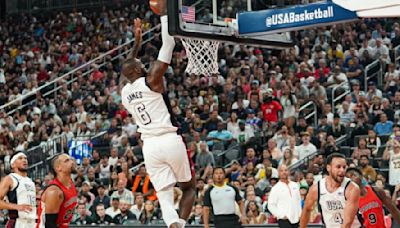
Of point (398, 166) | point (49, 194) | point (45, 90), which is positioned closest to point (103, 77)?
point (45, 90)

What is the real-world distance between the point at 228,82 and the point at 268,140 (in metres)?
2.81

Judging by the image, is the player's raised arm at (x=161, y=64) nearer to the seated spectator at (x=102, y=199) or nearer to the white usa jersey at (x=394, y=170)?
the white usa jersey at (x=394, y=170)

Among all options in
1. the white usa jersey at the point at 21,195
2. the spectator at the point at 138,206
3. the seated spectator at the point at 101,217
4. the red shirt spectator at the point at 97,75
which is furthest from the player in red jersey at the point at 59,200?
the red shirt spectator at the point at 97,75

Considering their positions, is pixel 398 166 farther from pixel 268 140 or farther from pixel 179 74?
pixel 179 74

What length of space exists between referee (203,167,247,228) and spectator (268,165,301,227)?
2.12 ft

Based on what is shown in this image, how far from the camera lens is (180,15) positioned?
1015 centimetres

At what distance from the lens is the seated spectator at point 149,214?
17469 mm

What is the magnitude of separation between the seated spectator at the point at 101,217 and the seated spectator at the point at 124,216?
14 centimetres

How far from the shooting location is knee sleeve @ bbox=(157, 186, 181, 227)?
30.1ft

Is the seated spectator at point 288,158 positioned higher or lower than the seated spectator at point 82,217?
higher

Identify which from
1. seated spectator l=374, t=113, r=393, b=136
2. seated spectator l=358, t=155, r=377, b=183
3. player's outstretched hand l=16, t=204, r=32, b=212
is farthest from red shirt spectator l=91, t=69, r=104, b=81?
player's outstretched hand l=16, t=204, r=32, b=212

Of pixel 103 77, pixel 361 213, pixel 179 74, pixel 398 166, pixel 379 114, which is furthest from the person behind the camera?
pixel 103 77

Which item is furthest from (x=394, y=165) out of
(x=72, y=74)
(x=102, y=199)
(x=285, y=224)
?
(x=72, y=74)

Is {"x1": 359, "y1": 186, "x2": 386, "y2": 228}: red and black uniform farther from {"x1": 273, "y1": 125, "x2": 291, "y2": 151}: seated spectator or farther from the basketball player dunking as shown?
{"x1": 273, "y1": 125, "x2": 291, "y2": 151}: seated spectator
